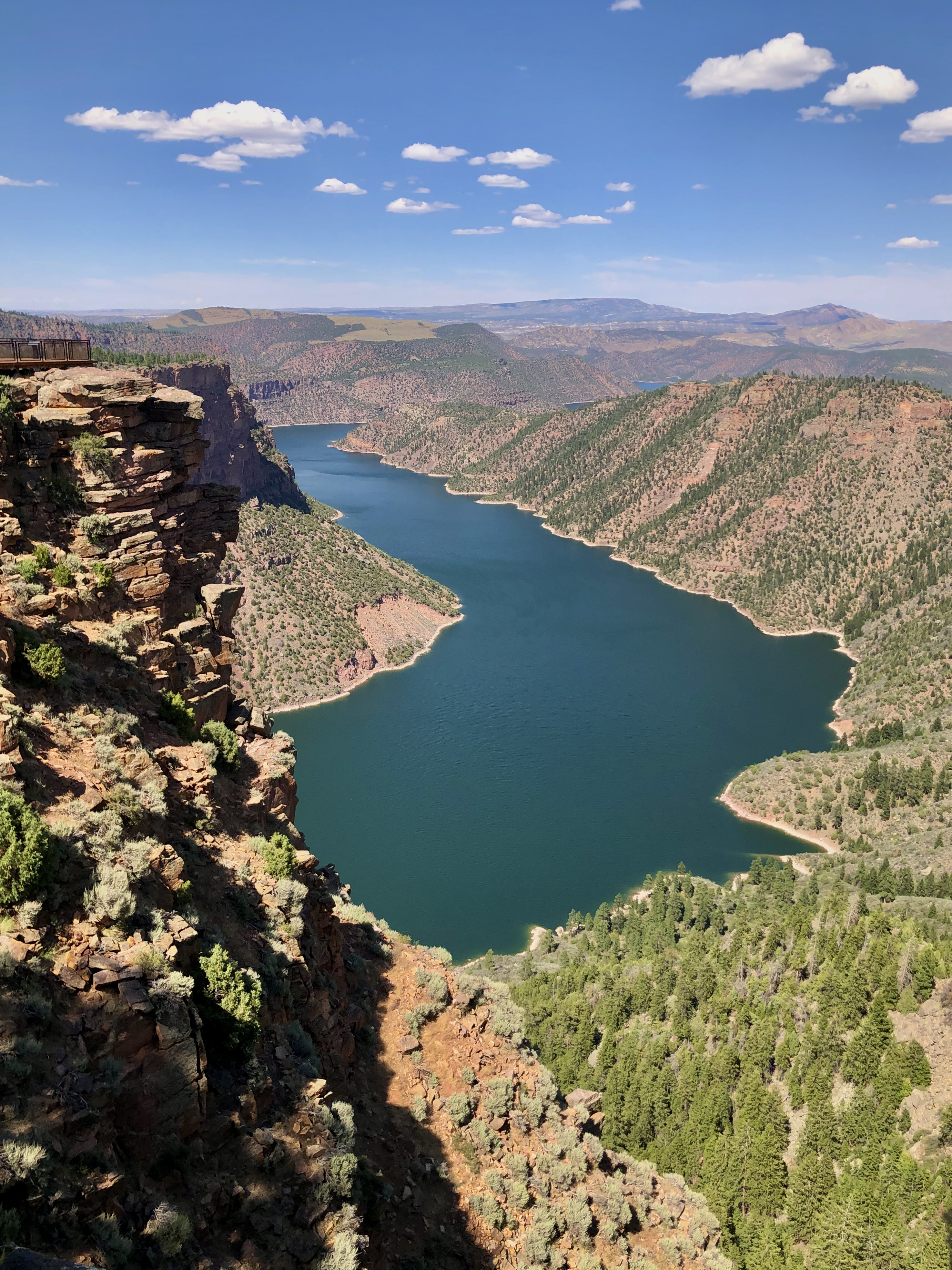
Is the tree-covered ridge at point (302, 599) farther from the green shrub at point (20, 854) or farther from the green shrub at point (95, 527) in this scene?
the green shrub at point (20, 854)

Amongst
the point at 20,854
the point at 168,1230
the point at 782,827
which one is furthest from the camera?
the point at 782,827

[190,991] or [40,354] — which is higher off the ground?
[40,354]

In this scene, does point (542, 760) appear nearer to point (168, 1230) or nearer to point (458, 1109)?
point (458, 1109)

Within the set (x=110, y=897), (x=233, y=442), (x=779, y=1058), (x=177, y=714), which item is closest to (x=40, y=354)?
(x=177, y=714)

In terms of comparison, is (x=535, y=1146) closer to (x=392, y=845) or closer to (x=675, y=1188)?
(x=675, y=1188)

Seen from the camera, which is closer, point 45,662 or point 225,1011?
point 225,1011

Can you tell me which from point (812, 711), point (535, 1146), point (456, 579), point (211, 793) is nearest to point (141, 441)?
point (211, 793)

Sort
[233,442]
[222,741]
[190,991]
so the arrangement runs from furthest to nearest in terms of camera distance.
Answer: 1. [233,442]
2. [222,741]
3. [190,991]

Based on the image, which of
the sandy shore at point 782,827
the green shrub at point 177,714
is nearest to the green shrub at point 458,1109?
the green shrub at point 177,714
